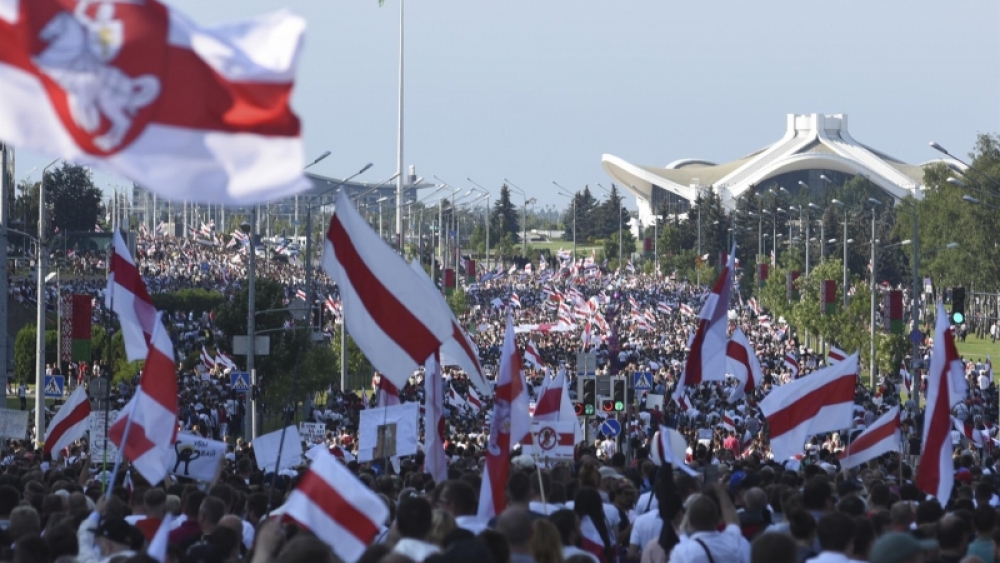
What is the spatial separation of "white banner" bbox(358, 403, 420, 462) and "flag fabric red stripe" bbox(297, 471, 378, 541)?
4.63 meters

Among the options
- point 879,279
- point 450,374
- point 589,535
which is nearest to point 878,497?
point 589,535

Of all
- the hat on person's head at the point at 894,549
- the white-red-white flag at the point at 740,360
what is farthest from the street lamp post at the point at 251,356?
the hat on person's head at the point at 894,549

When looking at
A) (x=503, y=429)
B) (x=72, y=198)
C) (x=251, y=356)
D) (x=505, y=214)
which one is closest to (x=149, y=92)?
(x=503, y=429)

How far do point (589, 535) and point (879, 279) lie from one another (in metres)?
106

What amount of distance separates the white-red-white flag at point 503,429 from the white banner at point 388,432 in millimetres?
1434

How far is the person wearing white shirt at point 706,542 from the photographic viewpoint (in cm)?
796

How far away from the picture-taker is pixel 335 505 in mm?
7129

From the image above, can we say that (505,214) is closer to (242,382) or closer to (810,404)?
(242,382)

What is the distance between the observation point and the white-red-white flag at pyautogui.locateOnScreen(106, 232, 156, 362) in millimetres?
12242

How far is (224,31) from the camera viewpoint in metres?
6.65

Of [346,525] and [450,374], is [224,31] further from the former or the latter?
[450,374]

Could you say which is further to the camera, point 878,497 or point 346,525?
point 878,497

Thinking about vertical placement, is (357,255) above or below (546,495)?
above

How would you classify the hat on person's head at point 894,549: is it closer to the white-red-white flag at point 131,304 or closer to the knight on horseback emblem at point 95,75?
the knight on horseback emblem at point 95,75
